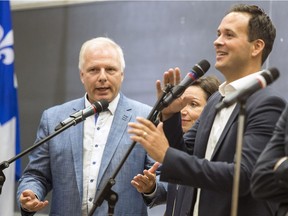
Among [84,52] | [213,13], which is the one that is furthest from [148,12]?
[84,52]

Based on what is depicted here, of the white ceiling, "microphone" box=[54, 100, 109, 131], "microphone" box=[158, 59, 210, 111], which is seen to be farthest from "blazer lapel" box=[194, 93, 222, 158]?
the white ceiling

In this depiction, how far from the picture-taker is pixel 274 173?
2.14 meters

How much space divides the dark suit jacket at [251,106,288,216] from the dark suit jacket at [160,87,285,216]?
0.70 feet

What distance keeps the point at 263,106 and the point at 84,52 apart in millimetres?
1453

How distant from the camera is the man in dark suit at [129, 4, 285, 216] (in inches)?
96.4

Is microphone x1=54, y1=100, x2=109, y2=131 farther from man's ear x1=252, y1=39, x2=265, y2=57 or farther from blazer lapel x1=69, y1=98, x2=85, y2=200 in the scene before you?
man's ear x1=252, y1=39, x2=265, y2=57

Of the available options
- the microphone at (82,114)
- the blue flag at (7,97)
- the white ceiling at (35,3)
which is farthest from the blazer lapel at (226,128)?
the white ceiling at (35,3)

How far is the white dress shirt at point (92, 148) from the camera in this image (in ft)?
11.1

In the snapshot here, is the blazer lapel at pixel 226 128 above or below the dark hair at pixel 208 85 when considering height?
below

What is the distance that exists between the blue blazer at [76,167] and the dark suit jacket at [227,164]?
2.35ft

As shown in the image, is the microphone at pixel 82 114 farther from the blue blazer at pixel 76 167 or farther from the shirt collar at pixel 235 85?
the shirt collar at pixel 235 85

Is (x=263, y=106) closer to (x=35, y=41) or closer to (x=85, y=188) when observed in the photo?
(x=85, y=188)

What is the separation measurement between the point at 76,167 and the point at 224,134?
110 centimetres

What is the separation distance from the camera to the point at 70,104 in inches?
145
